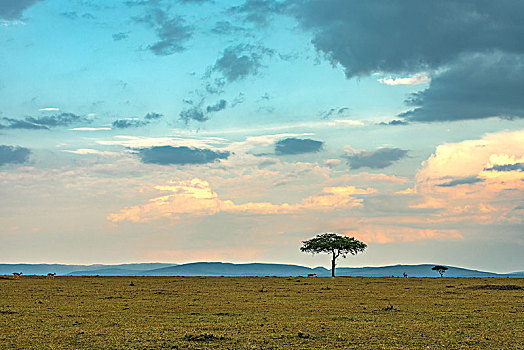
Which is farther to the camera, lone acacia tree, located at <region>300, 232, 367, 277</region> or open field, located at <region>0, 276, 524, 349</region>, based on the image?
lone acacia tree, located at <region>300, 232, 367, 277</region>

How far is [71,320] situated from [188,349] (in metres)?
10.7

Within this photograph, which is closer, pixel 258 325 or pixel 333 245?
pixel 258 325

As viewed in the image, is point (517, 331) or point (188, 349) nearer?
point (188, 349)

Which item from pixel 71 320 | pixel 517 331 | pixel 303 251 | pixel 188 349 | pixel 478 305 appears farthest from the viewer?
pixel 303 251

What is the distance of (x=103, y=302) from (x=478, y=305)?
80.0ft

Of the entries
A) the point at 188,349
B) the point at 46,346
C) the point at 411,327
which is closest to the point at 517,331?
the point at 411,327

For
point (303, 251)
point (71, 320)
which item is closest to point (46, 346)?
point (71, 320)

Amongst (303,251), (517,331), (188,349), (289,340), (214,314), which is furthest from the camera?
(303,251)

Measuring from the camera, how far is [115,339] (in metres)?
20.8

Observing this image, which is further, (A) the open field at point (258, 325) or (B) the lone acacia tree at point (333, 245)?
A: (B) the lone acacia tree at point (333, 245)

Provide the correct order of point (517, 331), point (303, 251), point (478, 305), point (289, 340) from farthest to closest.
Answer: point (303, 251), point (478, 305), point (517, 331), point (289, 340)

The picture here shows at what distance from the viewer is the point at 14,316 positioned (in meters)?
27.9

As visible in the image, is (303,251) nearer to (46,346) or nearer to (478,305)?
(478,305)

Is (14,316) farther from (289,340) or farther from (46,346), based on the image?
(289,340)
